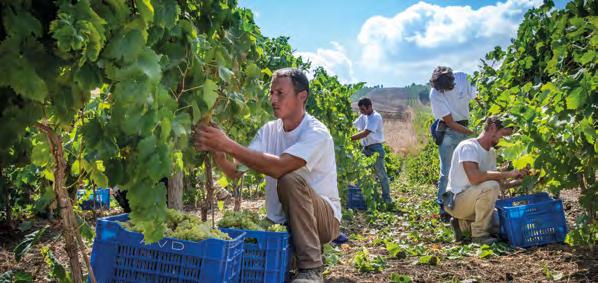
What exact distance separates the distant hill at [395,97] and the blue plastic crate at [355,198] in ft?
116

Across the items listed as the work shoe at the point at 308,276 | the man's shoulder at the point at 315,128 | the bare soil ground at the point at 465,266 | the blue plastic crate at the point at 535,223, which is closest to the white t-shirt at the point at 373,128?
the bare soil ground at the point at 465,266

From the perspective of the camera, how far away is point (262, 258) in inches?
106

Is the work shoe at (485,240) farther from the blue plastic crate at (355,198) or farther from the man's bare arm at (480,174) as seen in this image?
the blue plastic crate at (355,198)

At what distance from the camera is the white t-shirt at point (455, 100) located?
5.88 metres

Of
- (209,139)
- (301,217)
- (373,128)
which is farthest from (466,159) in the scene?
(373,128)

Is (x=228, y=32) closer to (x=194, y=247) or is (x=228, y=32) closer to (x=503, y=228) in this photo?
(x=194, y=247)

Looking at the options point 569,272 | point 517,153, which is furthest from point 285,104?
point 569,272

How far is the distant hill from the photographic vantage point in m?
44.3

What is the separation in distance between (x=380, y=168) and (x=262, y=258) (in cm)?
605

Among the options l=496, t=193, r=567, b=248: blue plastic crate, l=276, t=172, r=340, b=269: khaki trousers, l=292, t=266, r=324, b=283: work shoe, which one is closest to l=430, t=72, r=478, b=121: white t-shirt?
l=496, t=193, r=567, b=248: blue plastic crate

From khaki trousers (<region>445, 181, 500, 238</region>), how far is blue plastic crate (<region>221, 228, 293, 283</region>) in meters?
2.59

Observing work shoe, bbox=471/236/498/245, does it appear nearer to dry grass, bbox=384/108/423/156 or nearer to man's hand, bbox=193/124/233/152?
man's hand, bbox=193/124/233/152

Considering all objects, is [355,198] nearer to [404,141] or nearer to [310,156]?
[310,156]

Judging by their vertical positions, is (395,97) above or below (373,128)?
above
